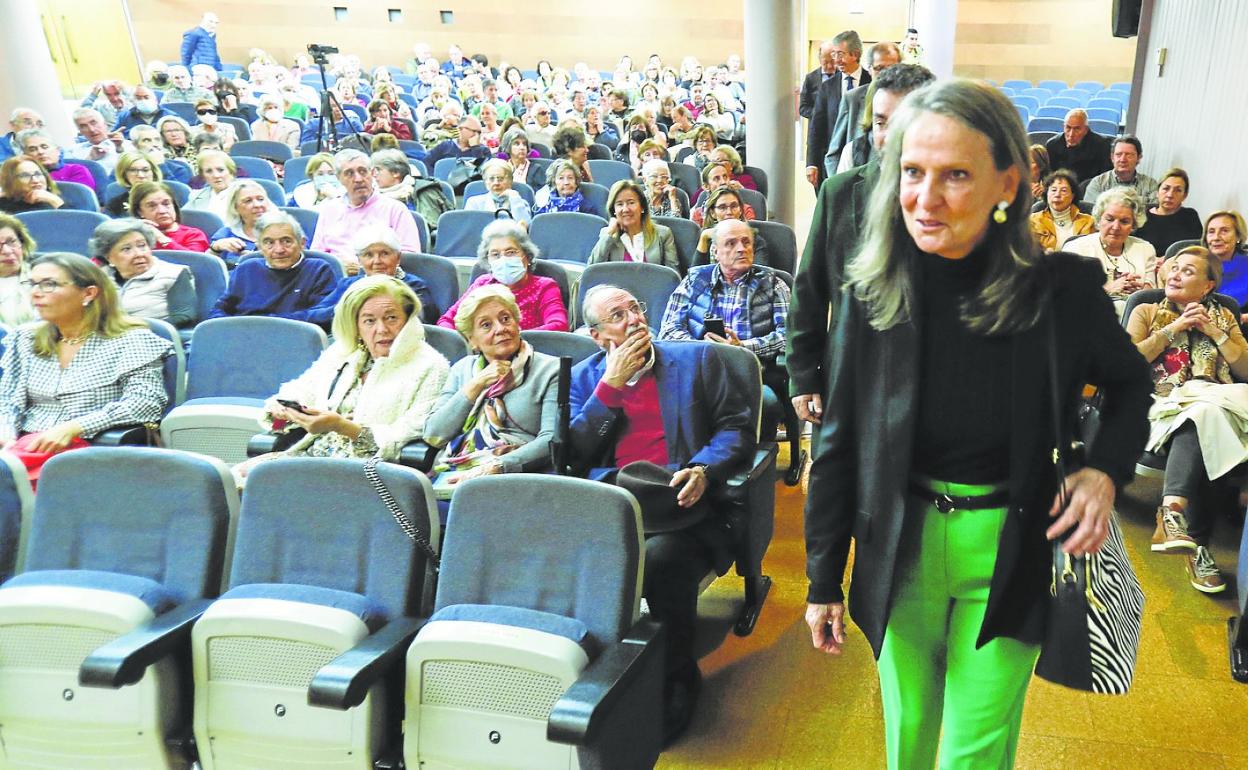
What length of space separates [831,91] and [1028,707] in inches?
167

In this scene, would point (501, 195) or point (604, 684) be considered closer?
point (604, 684)

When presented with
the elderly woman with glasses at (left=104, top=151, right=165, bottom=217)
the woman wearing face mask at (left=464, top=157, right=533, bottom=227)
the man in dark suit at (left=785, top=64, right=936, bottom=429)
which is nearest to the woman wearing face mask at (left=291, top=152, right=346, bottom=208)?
the elderly woman with glasses at (left=104, top=151, right=165, bottom=217)

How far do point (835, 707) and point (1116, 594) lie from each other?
1.19m

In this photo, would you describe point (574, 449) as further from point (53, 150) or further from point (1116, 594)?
point (53, 150)

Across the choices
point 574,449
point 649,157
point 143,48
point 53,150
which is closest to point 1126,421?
point 574,449

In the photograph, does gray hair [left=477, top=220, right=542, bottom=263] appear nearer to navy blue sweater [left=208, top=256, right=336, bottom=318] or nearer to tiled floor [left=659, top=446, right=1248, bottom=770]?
navy blue sweater [left=208, top=256, right=336, bottom=318]

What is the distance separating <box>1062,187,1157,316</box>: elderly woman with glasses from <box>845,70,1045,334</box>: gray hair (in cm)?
327

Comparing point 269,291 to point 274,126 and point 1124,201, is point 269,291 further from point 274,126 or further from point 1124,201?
point 274,126

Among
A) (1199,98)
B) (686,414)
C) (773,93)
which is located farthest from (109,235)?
(1199,98)

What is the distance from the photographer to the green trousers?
1195mm

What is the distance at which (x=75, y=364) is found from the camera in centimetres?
296

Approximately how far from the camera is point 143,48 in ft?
47.9

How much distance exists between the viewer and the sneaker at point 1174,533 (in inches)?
107

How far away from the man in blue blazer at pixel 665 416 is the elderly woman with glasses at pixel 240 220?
9.21 feet
